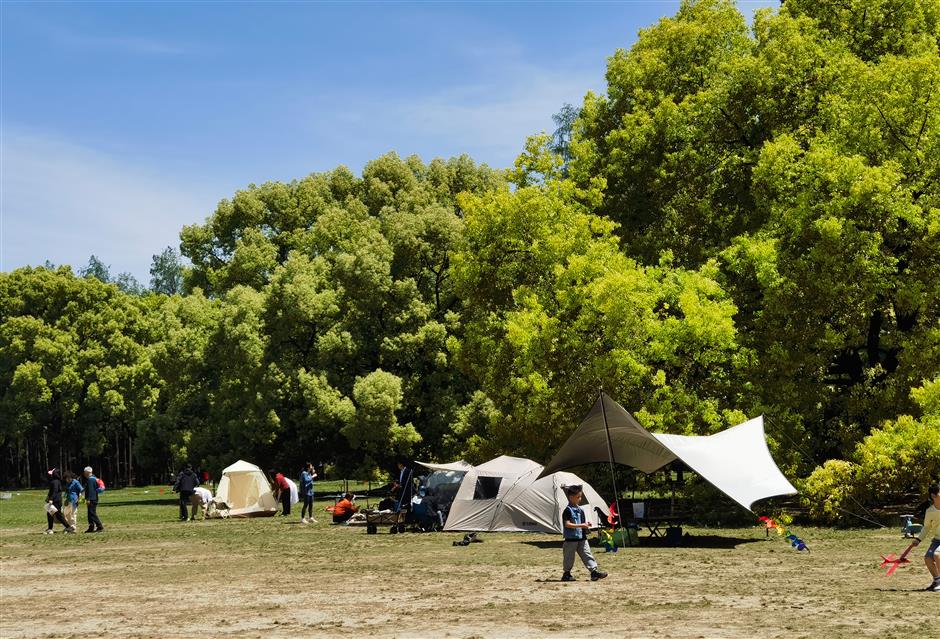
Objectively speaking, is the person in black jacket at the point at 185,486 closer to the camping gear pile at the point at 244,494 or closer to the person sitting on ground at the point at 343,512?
the camping gear pile at the point at 244,494

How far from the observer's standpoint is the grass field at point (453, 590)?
1211 centimetres

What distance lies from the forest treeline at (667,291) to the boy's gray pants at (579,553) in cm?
1181

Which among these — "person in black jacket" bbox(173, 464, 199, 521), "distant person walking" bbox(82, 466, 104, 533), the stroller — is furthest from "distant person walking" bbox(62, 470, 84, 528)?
the stroller

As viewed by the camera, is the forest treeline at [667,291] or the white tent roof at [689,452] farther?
the forest treeline at [667,291]

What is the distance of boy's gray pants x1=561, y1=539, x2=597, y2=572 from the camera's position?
16609 millimetres

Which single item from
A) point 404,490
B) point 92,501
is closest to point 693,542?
point 404,490

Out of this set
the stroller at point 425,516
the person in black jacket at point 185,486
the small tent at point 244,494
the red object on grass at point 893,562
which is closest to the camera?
the red object on grass at point 893,562

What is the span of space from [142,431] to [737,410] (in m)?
37.2

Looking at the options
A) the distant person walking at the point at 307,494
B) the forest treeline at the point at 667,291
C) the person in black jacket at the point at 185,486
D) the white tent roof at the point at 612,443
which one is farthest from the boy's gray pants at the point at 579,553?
the person in black jacket at the point at 185,486

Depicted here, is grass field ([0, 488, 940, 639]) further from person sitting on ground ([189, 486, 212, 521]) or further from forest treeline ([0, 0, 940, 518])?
person sitting on ground ([189, 486, 212, 521])

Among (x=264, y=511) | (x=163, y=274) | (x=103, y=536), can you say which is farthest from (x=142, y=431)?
(x=163, y=274)

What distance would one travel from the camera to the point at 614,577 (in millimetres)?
17156

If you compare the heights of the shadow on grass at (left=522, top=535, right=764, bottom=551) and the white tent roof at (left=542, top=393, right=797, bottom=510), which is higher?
the white tent roof at (left=542, top=393, right=797, bottom=510)

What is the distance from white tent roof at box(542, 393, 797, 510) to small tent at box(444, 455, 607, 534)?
1.60 meters
